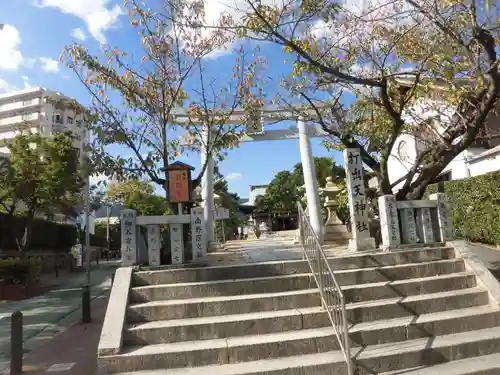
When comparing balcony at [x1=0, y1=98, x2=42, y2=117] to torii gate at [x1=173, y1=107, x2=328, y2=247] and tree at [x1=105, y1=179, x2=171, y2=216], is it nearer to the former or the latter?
tree at [x1=105, y1=179, x2=171, y2=216]

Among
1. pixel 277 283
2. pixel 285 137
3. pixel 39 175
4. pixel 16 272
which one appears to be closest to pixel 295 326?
pixel 277 283

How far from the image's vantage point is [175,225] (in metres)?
6.98

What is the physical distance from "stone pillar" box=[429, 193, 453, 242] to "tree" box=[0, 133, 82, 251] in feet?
45.9

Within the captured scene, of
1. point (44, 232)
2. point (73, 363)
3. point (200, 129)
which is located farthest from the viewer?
point (44, 232)

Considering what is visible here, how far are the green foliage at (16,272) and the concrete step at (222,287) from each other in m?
9.66

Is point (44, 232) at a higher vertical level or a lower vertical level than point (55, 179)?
lower

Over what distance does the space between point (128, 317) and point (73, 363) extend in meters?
1.20

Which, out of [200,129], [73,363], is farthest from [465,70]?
[73,363]

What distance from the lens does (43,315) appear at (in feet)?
33.9

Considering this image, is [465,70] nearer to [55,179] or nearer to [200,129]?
[200,129]

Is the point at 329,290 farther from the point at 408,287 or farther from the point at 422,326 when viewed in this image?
the point at 408,287

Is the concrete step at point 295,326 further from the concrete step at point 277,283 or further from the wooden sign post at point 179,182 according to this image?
the wooden sign post at point 179,182

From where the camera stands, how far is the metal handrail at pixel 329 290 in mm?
4633

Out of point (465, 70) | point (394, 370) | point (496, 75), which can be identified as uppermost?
point (465, 70)
